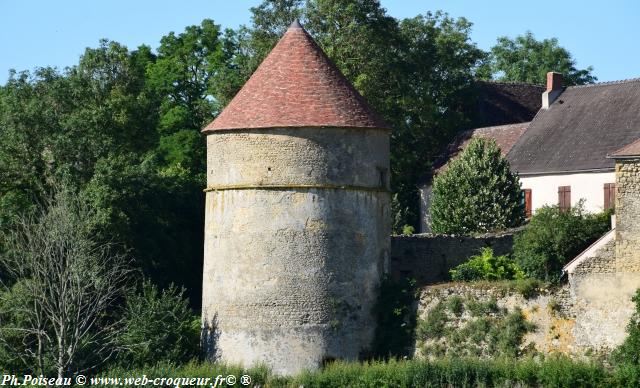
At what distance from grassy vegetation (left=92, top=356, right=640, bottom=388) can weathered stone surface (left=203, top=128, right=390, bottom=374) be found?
0.86 meters

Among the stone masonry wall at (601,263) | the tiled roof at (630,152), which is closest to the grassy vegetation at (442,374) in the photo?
the stone masonry wall at (601,263)

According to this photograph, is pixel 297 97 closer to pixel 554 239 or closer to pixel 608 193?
pixel 554 239

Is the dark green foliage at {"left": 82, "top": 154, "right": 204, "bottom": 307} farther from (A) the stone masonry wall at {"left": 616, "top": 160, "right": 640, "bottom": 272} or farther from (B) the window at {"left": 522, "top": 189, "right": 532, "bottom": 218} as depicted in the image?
(A) the stone masonry wall at {"left": 616, "top": 160, "right": 640, "bottom": 272}

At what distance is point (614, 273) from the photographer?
32719 millimetres

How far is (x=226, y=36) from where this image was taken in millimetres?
59531

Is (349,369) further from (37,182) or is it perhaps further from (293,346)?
(37,182)

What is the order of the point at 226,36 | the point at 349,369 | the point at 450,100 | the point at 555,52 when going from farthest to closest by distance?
the point at 555,52, the point at 226,36, the point at 450,100, the point at 349,369

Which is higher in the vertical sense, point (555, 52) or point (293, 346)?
point (555, 52)

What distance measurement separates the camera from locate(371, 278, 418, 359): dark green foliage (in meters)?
35.5

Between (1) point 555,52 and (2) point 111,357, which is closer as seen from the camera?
(2) point 111,357

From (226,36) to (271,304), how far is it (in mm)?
26520

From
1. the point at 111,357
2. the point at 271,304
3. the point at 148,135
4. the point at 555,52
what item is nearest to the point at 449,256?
the point at 271,304

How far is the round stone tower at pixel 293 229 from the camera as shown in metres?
34.8

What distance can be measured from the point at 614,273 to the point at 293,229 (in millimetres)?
7748
